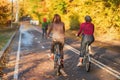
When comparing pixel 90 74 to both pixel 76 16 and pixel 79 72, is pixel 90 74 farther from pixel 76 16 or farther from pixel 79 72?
pixel 76 16

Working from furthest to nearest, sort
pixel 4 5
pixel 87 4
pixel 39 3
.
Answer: pixel 39 3 → pixel 4 5 → pixel 87 4

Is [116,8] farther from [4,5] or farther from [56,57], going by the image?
[4,5]

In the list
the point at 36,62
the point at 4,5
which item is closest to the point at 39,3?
the point at 4,5

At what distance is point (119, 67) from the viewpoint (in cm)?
1400

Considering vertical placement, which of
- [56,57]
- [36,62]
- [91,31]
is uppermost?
[91,31]

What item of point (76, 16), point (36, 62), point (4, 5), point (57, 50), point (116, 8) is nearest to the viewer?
point (57, 50)

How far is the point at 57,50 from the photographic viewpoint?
470 inches

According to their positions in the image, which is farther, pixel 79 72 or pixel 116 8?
pixel 116 8

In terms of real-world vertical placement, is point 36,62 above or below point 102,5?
below

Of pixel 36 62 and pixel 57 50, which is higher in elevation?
pixel 57 50

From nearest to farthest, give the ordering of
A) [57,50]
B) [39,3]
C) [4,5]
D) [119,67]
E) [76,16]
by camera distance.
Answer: [57,50], [119,67], [76,16], [4,5], [39,3]

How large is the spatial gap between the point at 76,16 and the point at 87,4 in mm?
9787

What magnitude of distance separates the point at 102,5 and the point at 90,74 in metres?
19.2

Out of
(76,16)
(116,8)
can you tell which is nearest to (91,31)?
(116,8)
